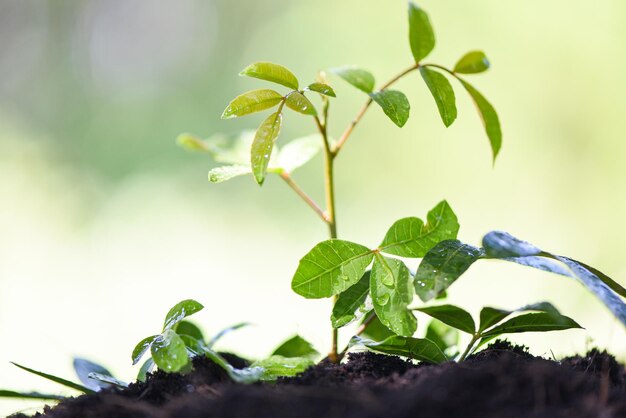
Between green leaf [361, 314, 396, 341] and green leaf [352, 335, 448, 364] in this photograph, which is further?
green leaf [361, 314, 396, 341]

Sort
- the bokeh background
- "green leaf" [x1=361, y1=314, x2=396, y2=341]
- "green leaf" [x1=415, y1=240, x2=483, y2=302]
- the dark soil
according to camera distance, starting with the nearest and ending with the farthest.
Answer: the dark soil → "green leaf" [x1=415, y1=240, x2=483, y2=302] → "green leaf" [x1=361, y1=314, x2=396, y2=341] → the bokeh background

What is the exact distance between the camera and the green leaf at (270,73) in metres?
0.63

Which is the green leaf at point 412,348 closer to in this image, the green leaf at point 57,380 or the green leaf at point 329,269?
the green leaf at point 329,269

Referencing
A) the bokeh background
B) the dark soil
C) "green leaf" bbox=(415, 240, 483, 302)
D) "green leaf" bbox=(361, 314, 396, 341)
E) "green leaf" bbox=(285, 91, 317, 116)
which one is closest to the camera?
the dark soil

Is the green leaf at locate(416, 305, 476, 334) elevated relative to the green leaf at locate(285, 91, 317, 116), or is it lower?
lower

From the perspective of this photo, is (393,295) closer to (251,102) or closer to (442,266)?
(442,266)

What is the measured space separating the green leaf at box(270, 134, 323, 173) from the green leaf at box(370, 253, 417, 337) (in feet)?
0.81

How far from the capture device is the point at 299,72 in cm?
300

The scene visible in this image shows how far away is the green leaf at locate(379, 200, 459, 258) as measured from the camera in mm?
618

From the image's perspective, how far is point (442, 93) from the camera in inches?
25.6

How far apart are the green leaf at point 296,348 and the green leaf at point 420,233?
0.21m

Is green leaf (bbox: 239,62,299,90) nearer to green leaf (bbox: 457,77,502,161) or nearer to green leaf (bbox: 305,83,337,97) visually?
green leaf (bbox: 305,83,337,97)

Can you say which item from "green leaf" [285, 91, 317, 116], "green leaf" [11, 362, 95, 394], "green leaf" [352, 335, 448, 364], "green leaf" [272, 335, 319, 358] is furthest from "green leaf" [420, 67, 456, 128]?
"green leaf" [11, 362, 95, 394]

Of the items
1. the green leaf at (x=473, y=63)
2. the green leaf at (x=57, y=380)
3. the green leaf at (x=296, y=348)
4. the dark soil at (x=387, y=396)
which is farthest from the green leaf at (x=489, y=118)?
the green leaf at (x=57, y=380)
